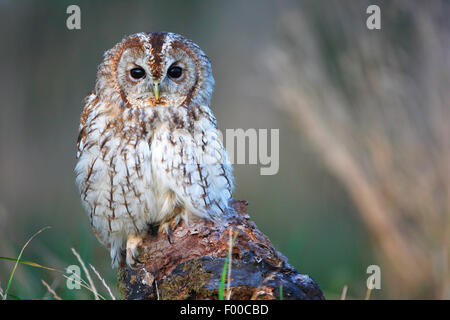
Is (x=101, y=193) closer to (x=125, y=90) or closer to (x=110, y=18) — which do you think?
(x=125, y=90)

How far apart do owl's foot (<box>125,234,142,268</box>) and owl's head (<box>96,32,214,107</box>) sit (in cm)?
62

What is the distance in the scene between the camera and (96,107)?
215cm

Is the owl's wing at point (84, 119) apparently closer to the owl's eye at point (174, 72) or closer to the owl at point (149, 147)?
the owl at point (149, 147)

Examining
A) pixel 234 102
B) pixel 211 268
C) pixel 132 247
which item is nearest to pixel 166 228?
pixel 132 247

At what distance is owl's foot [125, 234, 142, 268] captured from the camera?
6.72 ft

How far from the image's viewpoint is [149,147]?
199 cm

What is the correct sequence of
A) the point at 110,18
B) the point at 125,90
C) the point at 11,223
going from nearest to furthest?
1. the point at 125,90
2. the point at 11,223
3. the point at 110,18

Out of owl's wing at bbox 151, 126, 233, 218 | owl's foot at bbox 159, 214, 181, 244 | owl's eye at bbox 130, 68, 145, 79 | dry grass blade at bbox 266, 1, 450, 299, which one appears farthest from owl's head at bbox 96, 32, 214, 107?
dry grass blade at bbox 266, 1, 450, 299

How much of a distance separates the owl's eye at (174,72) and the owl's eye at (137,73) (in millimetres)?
115

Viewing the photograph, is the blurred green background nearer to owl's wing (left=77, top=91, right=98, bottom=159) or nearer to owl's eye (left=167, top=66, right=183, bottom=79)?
owl's wing (left=77, top=91, right=98, bottom=159)

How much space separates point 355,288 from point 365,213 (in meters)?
0.61

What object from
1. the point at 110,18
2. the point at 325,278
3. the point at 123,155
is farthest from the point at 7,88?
the point at 325,278

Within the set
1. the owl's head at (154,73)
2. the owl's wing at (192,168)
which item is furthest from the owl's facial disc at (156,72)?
the owl's wing at (192,168)

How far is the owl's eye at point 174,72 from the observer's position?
2.05 m
